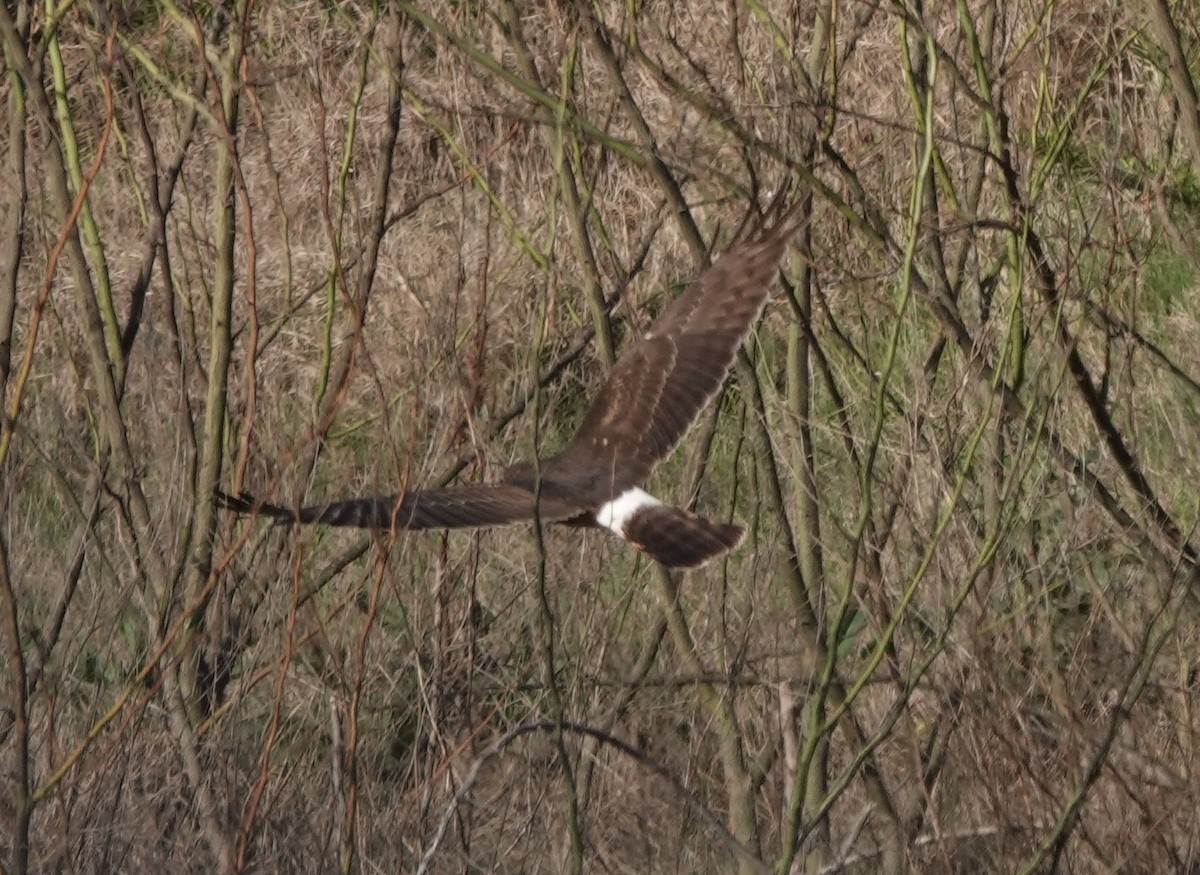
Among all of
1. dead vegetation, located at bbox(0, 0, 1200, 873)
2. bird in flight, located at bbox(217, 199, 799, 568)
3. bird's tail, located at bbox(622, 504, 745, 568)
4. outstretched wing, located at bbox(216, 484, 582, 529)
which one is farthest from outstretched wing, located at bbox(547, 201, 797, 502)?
outstretched wing, located at bbox(216, 484, 582, 529)

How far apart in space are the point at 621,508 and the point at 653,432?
0.40m

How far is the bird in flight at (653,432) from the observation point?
444 cm

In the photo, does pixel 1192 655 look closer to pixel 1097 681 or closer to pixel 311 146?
pixel 1097 681

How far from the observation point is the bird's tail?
4.43m

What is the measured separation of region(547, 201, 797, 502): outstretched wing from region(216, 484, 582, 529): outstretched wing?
0.37 m

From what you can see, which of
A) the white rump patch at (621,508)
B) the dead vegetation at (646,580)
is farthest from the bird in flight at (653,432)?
the dead vegetation at (646,580)

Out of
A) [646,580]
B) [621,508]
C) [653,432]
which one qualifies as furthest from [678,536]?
[646,580]

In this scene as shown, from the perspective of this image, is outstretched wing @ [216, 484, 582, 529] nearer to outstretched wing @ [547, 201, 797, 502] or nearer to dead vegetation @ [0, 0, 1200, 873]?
dead vegetation @ [0, 0, 1200, 873]

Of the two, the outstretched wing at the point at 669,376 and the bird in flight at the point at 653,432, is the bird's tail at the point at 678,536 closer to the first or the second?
the bird in flight at the point at 653,432

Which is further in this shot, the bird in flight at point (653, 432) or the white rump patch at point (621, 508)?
the white rump patch at point (621, 508)

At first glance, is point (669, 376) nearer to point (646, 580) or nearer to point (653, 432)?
point (653, 432)

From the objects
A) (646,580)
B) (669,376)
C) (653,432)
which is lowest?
(646,580)

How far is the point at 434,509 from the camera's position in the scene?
4238 mm

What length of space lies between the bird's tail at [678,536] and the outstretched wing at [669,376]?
0.23 m
